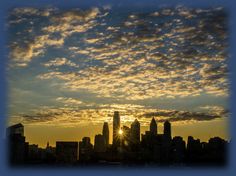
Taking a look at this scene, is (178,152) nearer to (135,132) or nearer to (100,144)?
(135,132)

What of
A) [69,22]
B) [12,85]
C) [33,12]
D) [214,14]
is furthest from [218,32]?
[12,85]

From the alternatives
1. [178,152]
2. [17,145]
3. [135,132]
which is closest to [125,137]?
[135,132]

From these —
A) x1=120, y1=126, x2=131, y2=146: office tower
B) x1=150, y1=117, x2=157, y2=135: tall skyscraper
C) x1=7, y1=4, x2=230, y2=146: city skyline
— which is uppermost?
x1=7, y1=4, x2=230, y2=146: city skyline

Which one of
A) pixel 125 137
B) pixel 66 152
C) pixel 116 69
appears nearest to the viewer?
pixel 66 152

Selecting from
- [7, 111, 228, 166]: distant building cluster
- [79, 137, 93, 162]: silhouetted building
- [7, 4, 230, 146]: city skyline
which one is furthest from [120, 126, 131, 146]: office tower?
[79, 137, 93, 162]: silhouetted building

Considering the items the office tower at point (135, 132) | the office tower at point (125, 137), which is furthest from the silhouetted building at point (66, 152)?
the office tower at point (135, 132)

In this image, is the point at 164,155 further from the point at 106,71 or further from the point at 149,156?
the point at 106,71

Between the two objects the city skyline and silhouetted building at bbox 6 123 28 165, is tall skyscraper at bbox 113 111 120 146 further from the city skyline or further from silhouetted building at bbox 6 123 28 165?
silhouetted building at bbox 6 123 28 165

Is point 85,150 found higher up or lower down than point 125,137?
lower down
